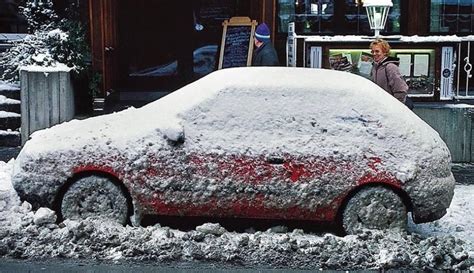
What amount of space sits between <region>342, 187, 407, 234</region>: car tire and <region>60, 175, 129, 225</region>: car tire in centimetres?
218

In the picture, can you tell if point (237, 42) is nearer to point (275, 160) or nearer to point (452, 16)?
point (452, 16)

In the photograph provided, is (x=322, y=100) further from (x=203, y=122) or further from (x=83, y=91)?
(x=83, y=91)

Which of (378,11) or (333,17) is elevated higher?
(378,11)

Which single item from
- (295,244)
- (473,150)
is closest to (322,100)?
(295,244)

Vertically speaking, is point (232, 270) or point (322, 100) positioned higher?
point (322, 100)

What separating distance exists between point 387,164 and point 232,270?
190 cm

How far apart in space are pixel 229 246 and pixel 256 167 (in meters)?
0.83

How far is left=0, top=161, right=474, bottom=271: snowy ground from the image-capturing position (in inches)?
276

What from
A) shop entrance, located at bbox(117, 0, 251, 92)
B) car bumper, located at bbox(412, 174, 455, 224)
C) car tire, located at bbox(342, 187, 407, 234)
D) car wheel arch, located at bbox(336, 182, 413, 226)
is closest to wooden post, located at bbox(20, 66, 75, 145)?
shop entrance, located at bbox(117, 0, 251, 92)

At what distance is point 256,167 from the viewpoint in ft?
25.1

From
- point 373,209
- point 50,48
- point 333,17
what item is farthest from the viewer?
point 333,17

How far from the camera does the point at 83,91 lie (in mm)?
13820

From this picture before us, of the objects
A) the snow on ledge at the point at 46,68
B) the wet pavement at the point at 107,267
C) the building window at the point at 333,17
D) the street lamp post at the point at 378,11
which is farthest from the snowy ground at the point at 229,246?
the building window at the point at 333,17

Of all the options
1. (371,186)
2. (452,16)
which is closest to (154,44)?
(452,16)
